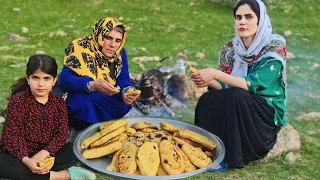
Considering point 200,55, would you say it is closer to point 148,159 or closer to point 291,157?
point 291,157

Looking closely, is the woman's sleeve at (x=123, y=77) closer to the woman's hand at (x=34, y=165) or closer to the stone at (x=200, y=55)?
the woman's hand at (x=34, y=165)

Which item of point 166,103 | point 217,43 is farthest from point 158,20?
point 166,103

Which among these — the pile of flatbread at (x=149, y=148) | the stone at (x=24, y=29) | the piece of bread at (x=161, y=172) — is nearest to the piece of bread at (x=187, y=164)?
the pile of flatbread at (x=149, y=148)

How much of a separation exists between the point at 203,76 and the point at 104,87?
0.82m

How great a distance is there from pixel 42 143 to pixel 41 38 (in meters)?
5.28

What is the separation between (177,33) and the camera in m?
9.48

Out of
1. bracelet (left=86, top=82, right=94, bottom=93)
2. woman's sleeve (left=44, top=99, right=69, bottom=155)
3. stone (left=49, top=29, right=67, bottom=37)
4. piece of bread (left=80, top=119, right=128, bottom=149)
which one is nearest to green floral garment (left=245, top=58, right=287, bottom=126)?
piece of bread (left=80, top=119, right=128, bottom=149)

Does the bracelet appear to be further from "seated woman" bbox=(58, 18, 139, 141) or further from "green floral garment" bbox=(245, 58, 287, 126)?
"green floral garment" bbox=(245, 58, 287, 126)

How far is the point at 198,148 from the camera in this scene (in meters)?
3.36

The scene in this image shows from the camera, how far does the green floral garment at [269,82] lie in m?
3.99

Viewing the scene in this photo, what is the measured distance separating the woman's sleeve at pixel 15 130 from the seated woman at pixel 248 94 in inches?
55.5

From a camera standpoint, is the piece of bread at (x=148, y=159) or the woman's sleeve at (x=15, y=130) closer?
the piece of bread at (x=148, y=159)

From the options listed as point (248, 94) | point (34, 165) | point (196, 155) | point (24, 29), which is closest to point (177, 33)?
point (24, 29)

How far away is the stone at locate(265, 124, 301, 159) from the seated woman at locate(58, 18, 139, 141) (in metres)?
1.42
